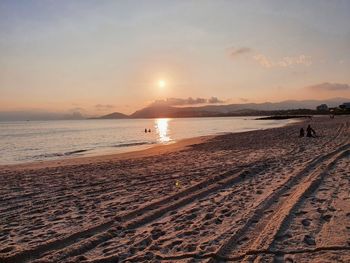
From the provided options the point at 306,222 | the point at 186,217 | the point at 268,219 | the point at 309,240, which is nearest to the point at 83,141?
the point at 186,217

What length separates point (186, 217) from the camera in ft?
24.6

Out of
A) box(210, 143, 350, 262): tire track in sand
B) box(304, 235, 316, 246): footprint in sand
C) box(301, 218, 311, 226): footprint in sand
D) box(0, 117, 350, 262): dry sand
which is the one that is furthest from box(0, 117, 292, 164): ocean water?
box(304, 235, 316, 246): footprint in sand

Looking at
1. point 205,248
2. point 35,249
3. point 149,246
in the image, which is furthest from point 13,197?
point 205,248

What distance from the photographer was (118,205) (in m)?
8.80

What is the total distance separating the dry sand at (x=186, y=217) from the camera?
5.57 meters

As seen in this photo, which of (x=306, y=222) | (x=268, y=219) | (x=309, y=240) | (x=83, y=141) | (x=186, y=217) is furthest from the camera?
(x=83, y=141)

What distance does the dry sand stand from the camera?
18.3ft

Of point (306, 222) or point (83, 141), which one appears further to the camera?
point (83, 141)

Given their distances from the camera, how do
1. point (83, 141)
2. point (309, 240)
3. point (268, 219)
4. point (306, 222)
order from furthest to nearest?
point (83, 141)
point (268, 219)
point (306, 222)
point (309, 240)

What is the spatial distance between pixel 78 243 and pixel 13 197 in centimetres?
545

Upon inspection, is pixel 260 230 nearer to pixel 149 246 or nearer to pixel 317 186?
pixel 149 246

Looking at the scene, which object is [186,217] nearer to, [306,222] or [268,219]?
[268,219]

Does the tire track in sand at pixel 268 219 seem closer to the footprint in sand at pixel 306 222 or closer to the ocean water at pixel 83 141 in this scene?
the footprint in sand at pixel 306 222

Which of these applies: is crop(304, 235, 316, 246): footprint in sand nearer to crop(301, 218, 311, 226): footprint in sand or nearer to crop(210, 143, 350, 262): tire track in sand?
crop(210, 143, 350, 262): tire track in sand
